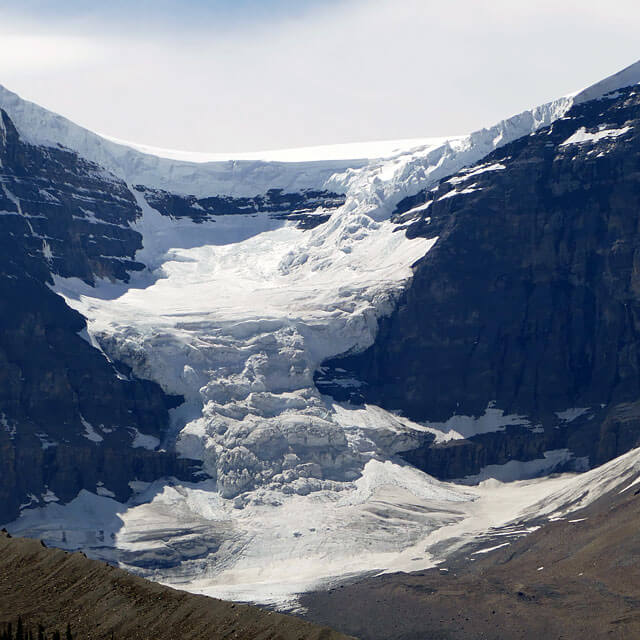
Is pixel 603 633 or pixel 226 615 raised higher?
pixel 226 615

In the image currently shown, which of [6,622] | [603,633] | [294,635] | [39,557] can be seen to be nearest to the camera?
[294,635]

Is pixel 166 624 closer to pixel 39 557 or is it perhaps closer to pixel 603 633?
pixel 39 557

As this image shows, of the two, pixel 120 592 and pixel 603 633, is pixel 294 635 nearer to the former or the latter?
pixel 120 592

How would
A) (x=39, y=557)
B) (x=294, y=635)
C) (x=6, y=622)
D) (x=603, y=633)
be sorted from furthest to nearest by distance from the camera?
(x=603, y=633)
(x=39, y=557)
(x=6, y=622)
(x=294, y=635)

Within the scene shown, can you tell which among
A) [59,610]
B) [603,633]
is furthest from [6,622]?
[603,633]

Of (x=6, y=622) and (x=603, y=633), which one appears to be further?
(x=603, y=633)

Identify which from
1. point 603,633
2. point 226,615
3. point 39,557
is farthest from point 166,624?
point 603,633
